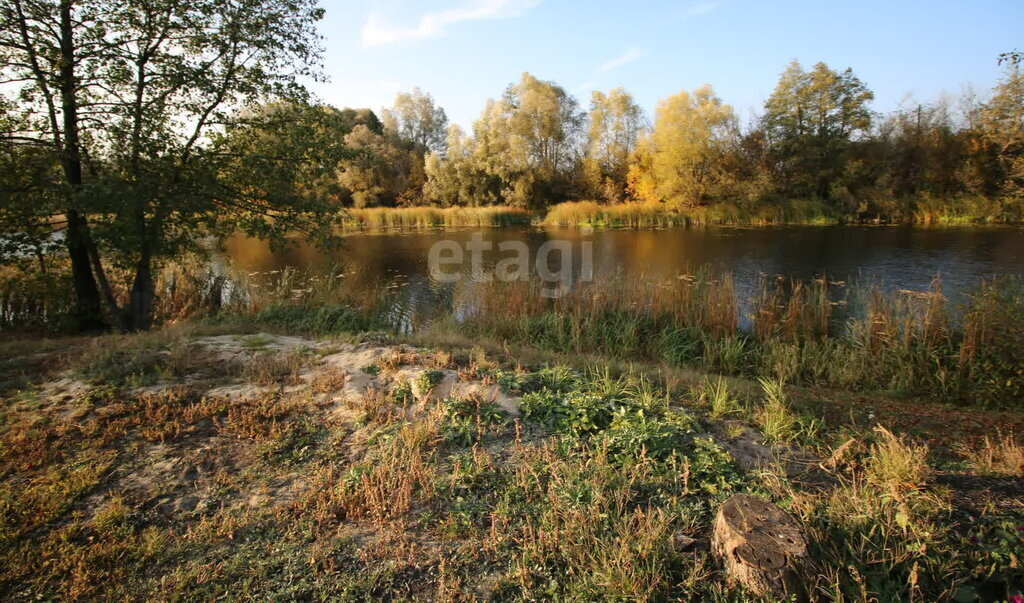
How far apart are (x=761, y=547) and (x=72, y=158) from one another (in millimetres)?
9540

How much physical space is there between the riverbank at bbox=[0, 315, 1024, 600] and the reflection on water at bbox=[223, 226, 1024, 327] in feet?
17.4

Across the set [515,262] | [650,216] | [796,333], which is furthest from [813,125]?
[796,333]

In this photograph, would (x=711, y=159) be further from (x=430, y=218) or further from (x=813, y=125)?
(x=430, y=218)

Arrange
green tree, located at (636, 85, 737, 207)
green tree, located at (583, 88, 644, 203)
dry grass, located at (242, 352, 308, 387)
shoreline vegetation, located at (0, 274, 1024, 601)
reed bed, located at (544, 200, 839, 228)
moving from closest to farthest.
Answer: shoreline vegetation, located at (0, 274, 1024, 601) < dry grass, located at (242, 352, 308, 387) < reed bed, located at (544, 200, 839, 228) < green tree, located at (636, 85, 737, 207) < green tree, located at (583, 88, 644, 203)

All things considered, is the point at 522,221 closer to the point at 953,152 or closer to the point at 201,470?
the point at 953,152

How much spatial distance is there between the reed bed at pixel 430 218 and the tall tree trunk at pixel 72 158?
2437 cm

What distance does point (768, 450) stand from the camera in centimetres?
391

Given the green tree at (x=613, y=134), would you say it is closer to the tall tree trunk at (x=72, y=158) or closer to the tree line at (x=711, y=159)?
the tree line at (x=711, y=159)

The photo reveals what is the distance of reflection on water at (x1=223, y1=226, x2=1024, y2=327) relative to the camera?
46.5ft

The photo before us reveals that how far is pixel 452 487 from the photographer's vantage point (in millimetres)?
3297

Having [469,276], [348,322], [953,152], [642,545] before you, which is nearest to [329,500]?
[642,545]

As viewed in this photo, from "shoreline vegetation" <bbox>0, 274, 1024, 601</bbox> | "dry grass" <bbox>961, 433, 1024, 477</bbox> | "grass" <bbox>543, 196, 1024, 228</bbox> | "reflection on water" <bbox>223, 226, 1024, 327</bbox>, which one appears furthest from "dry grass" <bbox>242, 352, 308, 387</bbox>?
"grass" <bbox>543, 196, 1024, 228</bbox>

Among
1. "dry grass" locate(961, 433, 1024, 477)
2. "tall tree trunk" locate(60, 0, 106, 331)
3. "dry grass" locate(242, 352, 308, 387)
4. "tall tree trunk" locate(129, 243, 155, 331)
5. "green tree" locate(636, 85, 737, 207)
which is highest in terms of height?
"green tree" locate(636, 85, 737, 207)

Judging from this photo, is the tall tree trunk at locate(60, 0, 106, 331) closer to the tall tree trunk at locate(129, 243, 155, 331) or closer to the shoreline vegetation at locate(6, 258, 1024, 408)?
the shoreline vegetation at locate(6, 258, 1024, 408)
